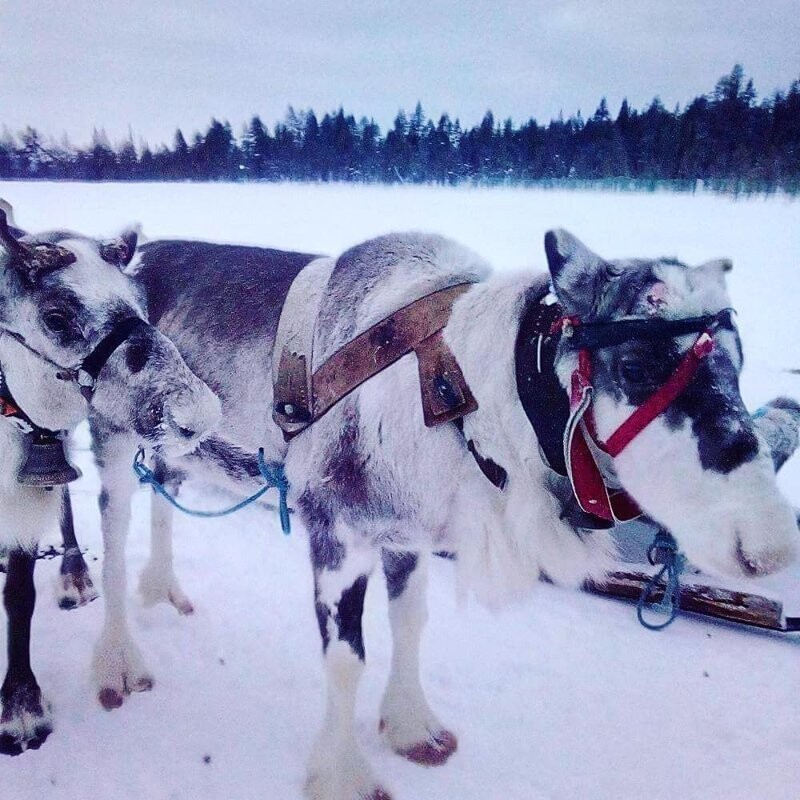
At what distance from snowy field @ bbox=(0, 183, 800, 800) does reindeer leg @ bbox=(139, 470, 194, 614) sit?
5 cm

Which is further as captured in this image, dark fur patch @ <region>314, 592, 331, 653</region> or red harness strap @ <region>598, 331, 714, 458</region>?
dark fur patch @ <region>314, 592, 331, 653</region>

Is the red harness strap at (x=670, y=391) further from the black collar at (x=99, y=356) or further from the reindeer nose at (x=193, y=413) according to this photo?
the black collar at (x=99, y=356)

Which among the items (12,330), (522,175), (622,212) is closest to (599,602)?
(622,212)

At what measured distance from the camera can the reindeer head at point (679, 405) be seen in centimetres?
93

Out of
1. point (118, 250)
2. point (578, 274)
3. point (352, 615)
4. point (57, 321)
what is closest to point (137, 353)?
point (57, 321)

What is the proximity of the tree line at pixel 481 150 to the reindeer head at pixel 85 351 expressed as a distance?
3.13ft

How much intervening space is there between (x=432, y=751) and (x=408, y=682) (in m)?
0.19

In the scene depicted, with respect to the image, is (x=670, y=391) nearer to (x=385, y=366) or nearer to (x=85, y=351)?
(x=385, y=366)

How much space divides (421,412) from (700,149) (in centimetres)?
126

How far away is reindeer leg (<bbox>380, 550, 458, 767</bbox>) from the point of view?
1723mm

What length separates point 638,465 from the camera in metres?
1.03

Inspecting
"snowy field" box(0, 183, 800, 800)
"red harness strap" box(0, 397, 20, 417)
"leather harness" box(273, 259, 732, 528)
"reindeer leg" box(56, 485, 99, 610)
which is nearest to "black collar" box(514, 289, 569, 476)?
"leather harness" box(273, 259, 732, 528)

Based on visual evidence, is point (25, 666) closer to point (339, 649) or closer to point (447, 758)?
point (339, 649)

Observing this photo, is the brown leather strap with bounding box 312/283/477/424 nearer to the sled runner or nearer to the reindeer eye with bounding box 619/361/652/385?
the reindeer eye with bounding box 619/361/652/385
